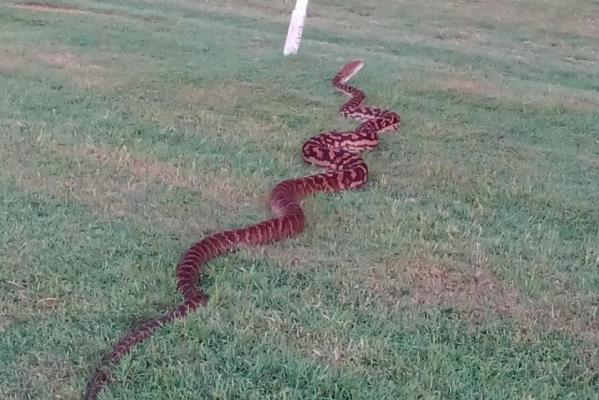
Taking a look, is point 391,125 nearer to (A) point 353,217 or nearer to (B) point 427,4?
(A) point 353,217

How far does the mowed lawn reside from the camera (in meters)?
3.83

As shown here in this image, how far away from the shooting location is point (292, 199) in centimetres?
579

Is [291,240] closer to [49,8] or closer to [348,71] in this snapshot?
[348,71]

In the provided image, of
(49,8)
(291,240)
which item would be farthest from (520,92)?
(49,8)

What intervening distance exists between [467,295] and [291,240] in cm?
113

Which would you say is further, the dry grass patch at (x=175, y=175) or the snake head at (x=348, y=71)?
the snake head at (x=348, y=71)

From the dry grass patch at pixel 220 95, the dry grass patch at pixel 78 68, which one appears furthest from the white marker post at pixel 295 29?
the dry grass patch at pixel 78 68

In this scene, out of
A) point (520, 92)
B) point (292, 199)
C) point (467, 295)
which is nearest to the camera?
point (467, 295)

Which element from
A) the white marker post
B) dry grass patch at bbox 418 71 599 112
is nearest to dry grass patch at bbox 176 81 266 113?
dry grass patch at bbox 418 71 599 112

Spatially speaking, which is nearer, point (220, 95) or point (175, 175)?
point (175, 175)

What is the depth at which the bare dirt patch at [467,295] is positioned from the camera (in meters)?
4.40

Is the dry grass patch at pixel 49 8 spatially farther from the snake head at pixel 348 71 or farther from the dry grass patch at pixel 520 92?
the dry grass patch at pixel 520 92

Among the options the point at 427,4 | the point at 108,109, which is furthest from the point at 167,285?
the point at 427,4

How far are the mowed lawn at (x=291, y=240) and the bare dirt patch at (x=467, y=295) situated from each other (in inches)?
0.6
